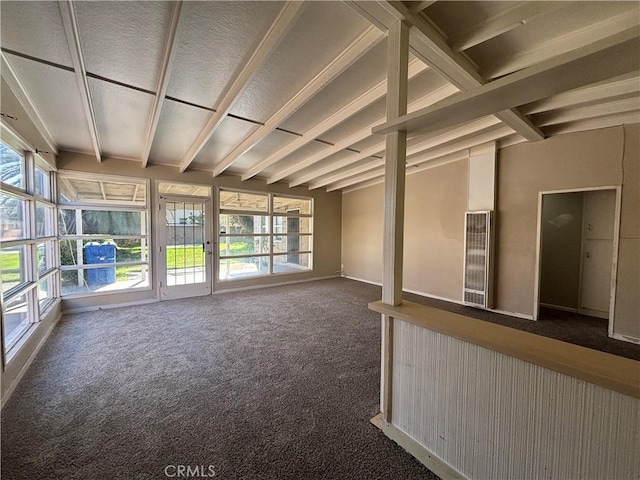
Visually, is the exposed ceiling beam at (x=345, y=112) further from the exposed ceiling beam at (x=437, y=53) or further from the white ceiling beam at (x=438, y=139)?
the white ceiling beam at (x=438, y=139)

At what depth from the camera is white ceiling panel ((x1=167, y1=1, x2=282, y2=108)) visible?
1.77 m

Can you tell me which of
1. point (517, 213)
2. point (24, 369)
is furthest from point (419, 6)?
point (24, 369)

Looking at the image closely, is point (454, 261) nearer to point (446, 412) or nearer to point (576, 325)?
point (576, 325)

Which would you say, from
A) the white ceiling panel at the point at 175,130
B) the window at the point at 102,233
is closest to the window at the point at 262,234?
the white ceiling panel at the point at 175,130

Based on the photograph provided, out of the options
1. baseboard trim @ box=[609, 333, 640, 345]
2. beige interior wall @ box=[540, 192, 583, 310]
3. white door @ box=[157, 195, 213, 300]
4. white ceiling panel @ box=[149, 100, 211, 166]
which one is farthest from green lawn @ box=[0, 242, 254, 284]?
baseboard trim @ box=[609, 333, 640, 345]

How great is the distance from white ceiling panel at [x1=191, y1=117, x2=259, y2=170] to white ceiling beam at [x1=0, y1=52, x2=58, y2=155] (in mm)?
1754

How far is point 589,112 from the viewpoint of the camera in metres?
3.24

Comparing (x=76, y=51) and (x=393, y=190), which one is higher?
(x=76, y=51)

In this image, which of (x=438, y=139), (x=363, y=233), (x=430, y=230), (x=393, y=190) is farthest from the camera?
(x=363, y=233)

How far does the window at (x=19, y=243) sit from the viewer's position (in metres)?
2.43

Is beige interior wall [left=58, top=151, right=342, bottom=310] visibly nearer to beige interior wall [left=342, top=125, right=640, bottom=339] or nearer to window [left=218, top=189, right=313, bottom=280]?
window [left=218, top=189, right=313, bottom=280]

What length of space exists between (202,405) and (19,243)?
2.41 metres

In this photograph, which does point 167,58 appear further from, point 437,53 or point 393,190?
point 437,53

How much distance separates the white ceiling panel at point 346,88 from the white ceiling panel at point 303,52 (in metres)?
0.24
